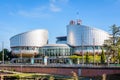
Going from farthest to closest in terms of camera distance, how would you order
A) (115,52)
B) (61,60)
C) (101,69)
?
(61,60)
(115,52)
(101,69)

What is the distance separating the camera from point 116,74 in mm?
73938

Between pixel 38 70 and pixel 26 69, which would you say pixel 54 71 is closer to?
pixel 38 70

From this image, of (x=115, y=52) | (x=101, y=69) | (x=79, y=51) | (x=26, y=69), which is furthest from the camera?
(x=79, y=51)

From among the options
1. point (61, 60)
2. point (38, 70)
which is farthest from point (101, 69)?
point (61, 60)

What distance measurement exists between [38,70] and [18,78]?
3616 centimetres

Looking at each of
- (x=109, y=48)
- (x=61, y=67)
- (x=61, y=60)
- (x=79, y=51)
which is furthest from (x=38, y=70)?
(x=79, y=51)

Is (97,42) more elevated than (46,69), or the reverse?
(97,42)

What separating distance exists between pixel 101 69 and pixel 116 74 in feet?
16.9

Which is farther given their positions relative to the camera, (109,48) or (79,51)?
(79,51)

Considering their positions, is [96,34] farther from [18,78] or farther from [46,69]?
[18,78]

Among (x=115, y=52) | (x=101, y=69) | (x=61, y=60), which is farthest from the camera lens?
(x=61, y=60)

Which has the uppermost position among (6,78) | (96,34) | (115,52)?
(96,34)

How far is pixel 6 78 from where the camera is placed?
247 feet

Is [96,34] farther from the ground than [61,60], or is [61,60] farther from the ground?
[96,34]
